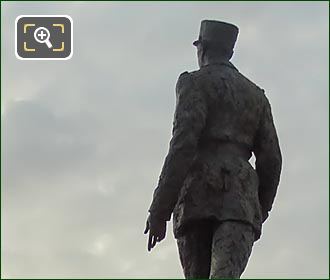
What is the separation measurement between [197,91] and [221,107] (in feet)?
0.95

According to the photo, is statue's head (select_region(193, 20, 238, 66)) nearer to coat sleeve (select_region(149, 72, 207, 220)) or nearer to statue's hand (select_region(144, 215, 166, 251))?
coat sleeve (select_region(149, 72, 207, 220))

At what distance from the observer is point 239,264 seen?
10.9m

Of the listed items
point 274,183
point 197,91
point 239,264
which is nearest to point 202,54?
point 197,91

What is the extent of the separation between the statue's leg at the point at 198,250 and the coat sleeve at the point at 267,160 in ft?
2.58

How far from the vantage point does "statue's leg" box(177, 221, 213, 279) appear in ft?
36.8

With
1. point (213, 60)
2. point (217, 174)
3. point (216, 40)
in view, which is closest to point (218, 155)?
point (217, 174)

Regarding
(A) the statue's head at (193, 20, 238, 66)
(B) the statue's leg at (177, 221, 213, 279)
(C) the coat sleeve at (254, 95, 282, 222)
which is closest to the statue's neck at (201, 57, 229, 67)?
(A) the statue's head at (193, 20, 238, 66)

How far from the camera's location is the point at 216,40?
11898 millimetres

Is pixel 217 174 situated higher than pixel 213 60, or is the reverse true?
pixel 213 60

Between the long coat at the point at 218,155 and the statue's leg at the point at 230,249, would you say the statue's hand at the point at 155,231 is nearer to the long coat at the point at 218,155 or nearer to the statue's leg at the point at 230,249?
the long coat at the point at 218,155

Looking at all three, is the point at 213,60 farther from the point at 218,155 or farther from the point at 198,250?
the point at 198,250

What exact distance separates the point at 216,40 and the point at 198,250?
2.23 meters

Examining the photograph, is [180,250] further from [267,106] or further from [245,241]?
[267,106]

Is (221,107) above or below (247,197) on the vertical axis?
above
